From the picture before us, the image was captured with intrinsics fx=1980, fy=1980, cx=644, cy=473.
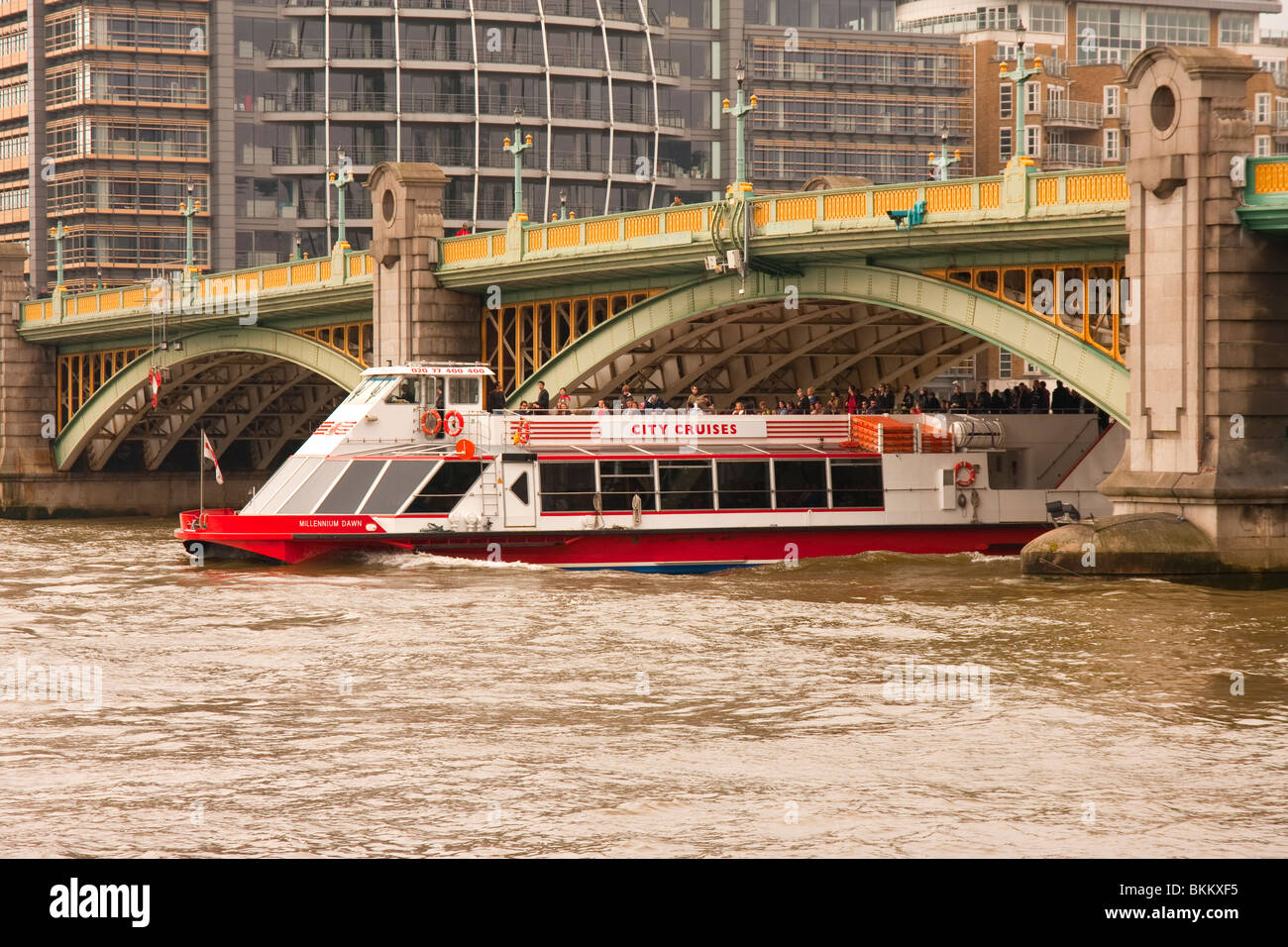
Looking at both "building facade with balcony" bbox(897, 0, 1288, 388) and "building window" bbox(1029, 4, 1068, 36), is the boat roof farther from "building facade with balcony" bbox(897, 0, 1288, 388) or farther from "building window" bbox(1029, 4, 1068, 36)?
"building window" bbox(1029, 4, 1068, 36)

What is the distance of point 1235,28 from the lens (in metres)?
117

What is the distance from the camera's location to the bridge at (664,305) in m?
34.7

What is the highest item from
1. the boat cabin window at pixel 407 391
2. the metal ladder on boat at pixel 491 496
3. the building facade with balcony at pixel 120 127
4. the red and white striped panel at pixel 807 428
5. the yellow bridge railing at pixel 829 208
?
the building facade with balcony at pixel 120 127

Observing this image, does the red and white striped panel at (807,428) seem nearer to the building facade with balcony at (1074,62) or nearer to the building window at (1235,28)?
the building facade with balcony at (1074,62)

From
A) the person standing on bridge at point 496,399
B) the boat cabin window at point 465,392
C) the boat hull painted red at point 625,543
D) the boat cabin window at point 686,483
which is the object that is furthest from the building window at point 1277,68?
the boat cabin window at point 465,392

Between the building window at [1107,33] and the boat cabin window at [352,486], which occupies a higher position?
the building window at [1107,33]

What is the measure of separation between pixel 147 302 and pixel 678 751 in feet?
164

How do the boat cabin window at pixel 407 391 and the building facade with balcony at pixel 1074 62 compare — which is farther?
the building facade with balcony at pixel 1074 62

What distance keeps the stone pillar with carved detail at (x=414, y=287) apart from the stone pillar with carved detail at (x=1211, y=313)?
890 inches

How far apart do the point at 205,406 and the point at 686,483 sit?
1414 inches

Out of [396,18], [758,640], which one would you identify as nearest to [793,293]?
[758,640]

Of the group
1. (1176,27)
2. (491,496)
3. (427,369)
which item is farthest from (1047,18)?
(491,496)

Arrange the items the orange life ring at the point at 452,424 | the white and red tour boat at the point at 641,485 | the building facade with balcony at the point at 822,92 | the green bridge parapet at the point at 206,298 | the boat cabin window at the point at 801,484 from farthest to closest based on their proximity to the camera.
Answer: the building facade with balcony at the point at 822,92
the green bridge parapet at the point at 206,298
the boat cabin window at the point at 801,484
the orange life ring at the point at 452,424
the white and red tour boat at the point at 641,485

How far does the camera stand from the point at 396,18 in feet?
341
